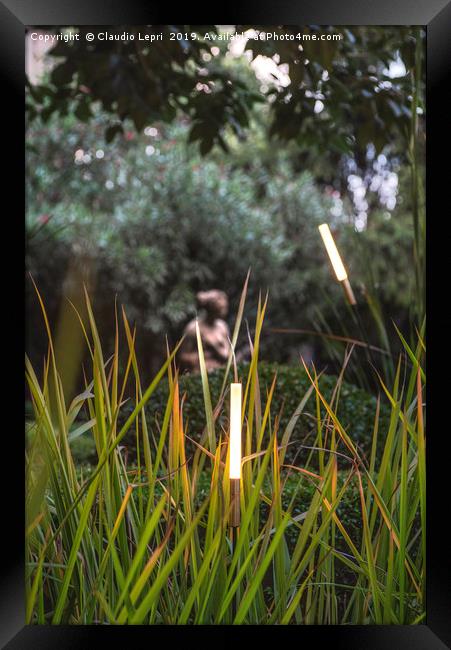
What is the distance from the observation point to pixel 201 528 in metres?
1.42

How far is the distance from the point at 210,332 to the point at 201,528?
110 inches

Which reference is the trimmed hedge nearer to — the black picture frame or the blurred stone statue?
the black picture frame

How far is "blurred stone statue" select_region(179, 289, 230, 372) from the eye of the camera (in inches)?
130

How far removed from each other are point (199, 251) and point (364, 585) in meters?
4.73

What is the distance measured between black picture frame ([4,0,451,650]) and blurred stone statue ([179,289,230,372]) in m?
1.69

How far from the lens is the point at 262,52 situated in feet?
6.16

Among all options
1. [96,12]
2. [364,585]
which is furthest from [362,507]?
[96,12]

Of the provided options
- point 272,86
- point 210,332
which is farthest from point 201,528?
point 210,332

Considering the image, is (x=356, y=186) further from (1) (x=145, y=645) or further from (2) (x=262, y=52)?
(1) (x=145, y=645)

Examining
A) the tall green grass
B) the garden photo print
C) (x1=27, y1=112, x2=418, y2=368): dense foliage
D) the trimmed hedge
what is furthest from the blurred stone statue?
the tall green grass

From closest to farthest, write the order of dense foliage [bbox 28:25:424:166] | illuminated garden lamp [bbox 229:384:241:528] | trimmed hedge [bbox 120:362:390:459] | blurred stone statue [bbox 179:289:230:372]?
illuminated garden lamp [bbox 229:384:241:528] → trimmed hedge [bbox 120:362:390:459] → dense foliage [bbox 28:25:424:166] → blurred stone statue [bbox 179:289:230:372]

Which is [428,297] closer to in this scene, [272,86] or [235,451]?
[235,451]

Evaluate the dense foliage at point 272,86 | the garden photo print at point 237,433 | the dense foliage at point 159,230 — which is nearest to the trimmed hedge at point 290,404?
the garden photo print at point 237,433

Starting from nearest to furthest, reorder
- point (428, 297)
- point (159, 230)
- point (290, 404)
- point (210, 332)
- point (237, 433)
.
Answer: point (237, 433) < point (428, 297) < point (290, 404) < point (210, 332) < point (159, 230)
